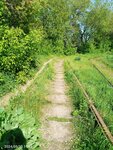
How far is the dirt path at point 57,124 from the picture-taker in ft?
24.8

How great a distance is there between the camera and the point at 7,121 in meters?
7.30

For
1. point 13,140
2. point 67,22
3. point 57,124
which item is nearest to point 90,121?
point 57,124

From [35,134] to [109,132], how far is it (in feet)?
5.61

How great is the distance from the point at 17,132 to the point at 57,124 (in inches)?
90.4

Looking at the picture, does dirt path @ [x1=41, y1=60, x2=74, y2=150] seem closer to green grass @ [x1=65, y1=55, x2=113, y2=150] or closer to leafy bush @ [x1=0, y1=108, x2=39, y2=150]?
green grass @ [x1=65, y1=55, x2=113, y2=150]

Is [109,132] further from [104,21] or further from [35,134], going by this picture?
[104,21]

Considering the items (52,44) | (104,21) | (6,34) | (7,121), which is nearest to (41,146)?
(7,121)

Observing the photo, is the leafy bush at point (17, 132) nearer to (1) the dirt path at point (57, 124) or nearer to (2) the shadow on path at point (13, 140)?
(2) the shadow on path at point (13, 140)

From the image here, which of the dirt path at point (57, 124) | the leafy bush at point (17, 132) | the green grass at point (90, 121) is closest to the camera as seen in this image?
the leafy bush at point (17, 132)

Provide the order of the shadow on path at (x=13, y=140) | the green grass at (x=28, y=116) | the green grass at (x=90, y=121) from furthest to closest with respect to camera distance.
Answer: the green grass at (x=90, y=121), the green grass at (x=28, y=116), the shadow on path at (x=13, y=140)

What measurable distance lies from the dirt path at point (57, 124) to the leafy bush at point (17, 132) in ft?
1.50

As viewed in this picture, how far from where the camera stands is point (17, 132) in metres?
6.87

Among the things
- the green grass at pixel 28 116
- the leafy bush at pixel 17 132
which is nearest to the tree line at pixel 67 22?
the green grass at pixel 28 116

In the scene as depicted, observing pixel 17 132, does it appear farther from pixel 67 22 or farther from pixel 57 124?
pixel 67 22
